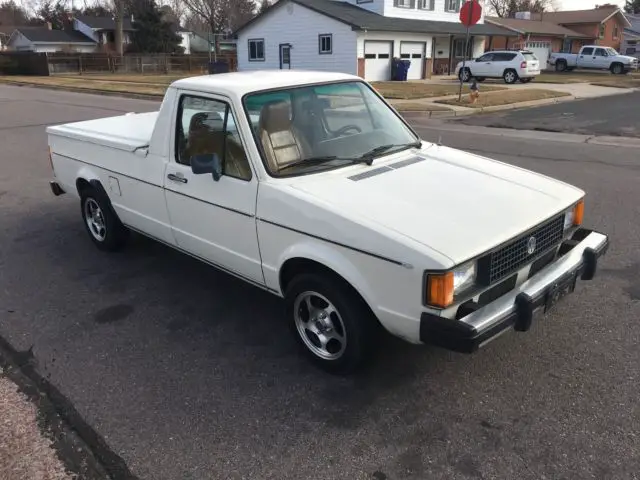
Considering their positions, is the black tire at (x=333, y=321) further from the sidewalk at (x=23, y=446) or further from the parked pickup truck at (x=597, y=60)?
the parked pickup truck at (x=597, y=60)

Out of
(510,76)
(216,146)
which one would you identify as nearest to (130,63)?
(510,76)

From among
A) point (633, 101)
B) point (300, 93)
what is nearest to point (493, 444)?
point (300, 93)

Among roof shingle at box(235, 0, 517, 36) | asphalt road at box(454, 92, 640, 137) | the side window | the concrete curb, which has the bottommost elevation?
asphalt road at box(454, 92, 640, 137)

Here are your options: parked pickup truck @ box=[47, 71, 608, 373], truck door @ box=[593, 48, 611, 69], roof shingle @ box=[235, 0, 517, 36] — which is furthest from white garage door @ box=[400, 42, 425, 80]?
parked pickup truck @ box=[47, 71, 608, 373]

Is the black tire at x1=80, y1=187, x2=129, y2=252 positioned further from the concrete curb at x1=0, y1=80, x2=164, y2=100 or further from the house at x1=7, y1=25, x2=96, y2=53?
the house at x1=7, y1=25, x2=96, y2=53

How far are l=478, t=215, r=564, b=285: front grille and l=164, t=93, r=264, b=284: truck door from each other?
4.73 feet

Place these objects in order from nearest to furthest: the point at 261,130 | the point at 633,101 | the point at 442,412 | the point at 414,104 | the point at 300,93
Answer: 1. the point at 442,412
2. the point at 261,130
3. the point at 300,93
4. the point at 414,104
5. the point at 633,101

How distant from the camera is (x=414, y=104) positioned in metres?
17.9

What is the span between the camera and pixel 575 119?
51.2 ft

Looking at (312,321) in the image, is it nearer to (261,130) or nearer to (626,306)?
(261,130)

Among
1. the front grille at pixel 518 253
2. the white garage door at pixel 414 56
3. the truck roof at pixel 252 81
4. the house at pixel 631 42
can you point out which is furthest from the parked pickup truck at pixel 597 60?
the front grille at pixel 518 253

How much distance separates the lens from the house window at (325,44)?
99.9 feet

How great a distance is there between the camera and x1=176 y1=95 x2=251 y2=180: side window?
3.70m

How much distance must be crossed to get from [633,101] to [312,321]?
21936mm
